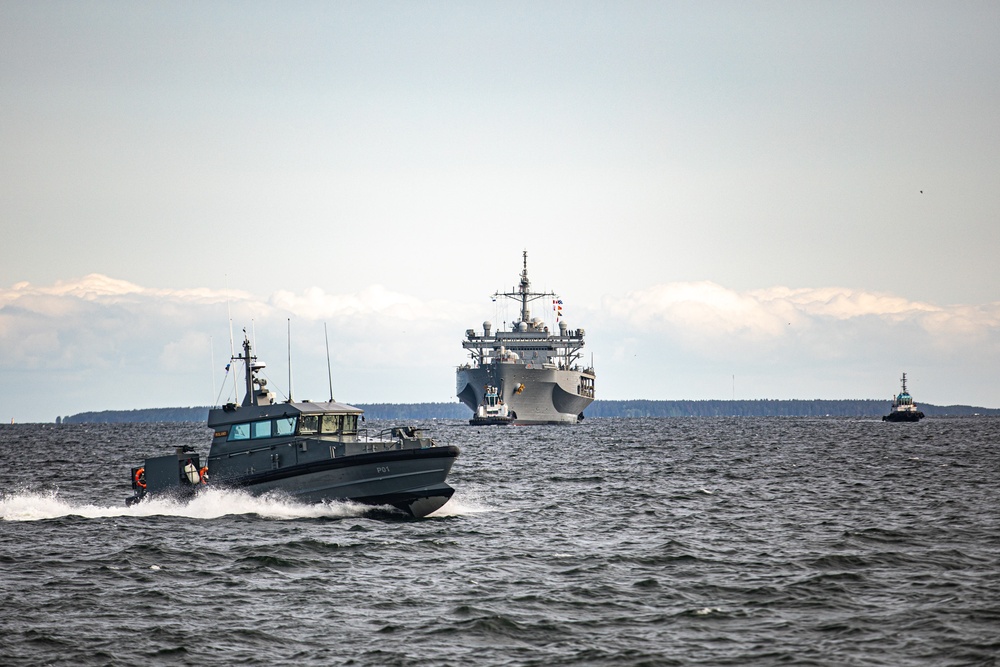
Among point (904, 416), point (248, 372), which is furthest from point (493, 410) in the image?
point (248, 372)

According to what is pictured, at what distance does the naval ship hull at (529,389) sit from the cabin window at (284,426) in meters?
101

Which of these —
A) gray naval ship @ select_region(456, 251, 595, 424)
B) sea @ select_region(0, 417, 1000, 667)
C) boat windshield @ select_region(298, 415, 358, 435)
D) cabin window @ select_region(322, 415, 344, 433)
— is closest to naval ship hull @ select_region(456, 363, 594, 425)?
gray naval ship @ select_region(456, 251, 595, 424)

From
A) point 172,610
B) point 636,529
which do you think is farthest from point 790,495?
point 172,610

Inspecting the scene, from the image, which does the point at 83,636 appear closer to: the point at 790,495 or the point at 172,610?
the point at 172,610

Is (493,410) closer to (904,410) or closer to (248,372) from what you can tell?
(904,410)

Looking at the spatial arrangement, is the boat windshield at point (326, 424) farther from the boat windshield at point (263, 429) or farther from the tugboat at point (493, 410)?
the tugboat at point (493, 410)

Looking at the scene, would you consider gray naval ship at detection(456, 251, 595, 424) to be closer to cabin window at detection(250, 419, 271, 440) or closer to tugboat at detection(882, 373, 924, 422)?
tugboat at detection(882, 373, 924, 422)

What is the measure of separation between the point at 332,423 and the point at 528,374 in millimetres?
102549

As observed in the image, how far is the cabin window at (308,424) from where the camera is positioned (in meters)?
29.0

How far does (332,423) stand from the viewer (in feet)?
97.3

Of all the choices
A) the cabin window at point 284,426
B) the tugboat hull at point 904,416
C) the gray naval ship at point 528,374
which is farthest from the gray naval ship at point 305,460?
the tugboat hull at point 904,416

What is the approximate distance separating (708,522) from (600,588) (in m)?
10.2

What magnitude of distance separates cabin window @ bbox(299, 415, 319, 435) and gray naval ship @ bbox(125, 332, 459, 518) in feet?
0.09

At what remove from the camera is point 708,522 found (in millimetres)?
28500
